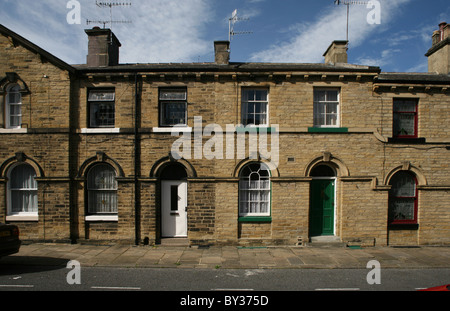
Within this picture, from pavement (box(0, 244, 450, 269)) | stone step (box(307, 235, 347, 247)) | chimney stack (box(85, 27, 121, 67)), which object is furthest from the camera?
chimney stack (box(85, 27, 121, 67))

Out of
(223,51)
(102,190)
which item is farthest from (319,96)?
(102,190)

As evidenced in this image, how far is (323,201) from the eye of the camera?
31.2 feet

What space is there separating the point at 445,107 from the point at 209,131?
31.9ft

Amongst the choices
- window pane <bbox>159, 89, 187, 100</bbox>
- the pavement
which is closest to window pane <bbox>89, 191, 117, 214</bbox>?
the pavement

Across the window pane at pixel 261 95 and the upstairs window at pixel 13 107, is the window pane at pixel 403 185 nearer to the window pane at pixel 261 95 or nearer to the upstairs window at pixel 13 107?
the window pane at pixel 261 95

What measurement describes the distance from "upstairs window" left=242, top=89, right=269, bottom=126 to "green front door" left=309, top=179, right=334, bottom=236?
337cm

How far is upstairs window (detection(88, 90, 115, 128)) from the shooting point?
9.51 m

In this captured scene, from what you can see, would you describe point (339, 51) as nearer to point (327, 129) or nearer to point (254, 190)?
Answer: point (327, 129)

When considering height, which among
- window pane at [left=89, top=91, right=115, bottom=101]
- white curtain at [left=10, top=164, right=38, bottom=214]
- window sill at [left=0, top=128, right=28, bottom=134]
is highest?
window pane at [left=89, top=91, right=115, bottom=101]

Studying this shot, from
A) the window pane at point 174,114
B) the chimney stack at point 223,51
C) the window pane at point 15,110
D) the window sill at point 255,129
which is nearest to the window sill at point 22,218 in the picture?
the window pane at point 15,110

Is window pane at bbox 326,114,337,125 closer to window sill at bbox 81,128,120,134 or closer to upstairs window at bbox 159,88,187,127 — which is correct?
upstairs window at bbox 159,88,187,127

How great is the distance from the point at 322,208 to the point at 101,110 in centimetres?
993

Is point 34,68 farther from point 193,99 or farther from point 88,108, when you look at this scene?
point 193,99

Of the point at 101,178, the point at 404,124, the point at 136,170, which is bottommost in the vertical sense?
the point at 101,178
